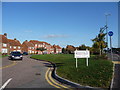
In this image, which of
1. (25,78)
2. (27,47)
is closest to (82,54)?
(25,78)

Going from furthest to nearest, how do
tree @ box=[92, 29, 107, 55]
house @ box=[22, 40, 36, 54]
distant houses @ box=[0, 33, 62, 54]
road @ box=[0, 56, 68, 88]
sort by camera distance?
house @ box=[22, 40, 36, 54], distant houses @ box=[0, 33, 62, 54], tree @ box=[92, 29, 107, 55], road @ box=[0, 56, 68, 88]

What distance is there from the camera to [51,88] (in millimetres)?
6184

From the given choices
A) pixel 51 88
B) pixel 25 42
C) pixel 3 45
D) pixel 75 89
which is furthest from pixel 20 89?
pixel 25 42

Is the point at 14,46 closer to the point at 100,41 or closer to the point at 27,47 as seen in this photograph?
the point at 27,47

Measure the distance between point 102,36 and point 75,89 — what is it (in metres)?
22.3

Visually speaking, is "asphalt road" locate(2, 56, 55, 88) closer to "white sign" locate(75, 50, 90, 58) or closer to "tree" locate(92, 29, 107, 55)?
"white sign" locate(75, 50, 90, 58)

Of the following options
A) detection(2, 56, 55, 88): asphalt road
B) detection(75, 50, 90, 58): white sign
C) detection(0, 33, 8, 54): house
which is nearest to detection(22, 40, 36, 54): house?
detection(0, 33, 8, 54): house

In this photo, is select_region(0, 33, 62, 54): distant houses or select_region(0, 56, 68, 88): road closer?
select_region(0, 56, 68, 88): road

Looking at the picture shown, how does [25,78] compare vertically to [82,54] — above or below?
below

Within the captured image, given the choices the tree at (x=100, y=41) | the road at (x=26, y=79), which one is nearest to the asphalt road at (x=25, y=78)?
the road at (x=26, y=79)

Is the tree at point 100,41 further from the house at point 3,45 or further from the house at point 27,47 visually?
the house at point 27,47

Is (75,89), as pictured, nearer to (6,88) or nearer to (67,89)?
(67,89)

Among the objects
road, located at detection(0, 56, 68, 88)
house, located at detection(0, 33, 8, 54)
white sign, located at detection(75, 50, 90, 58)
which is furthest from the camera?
house, located at detection(0, 33, 8, 54)

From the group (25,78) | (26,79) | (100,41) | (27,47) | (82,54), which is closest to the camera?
(26,79)
